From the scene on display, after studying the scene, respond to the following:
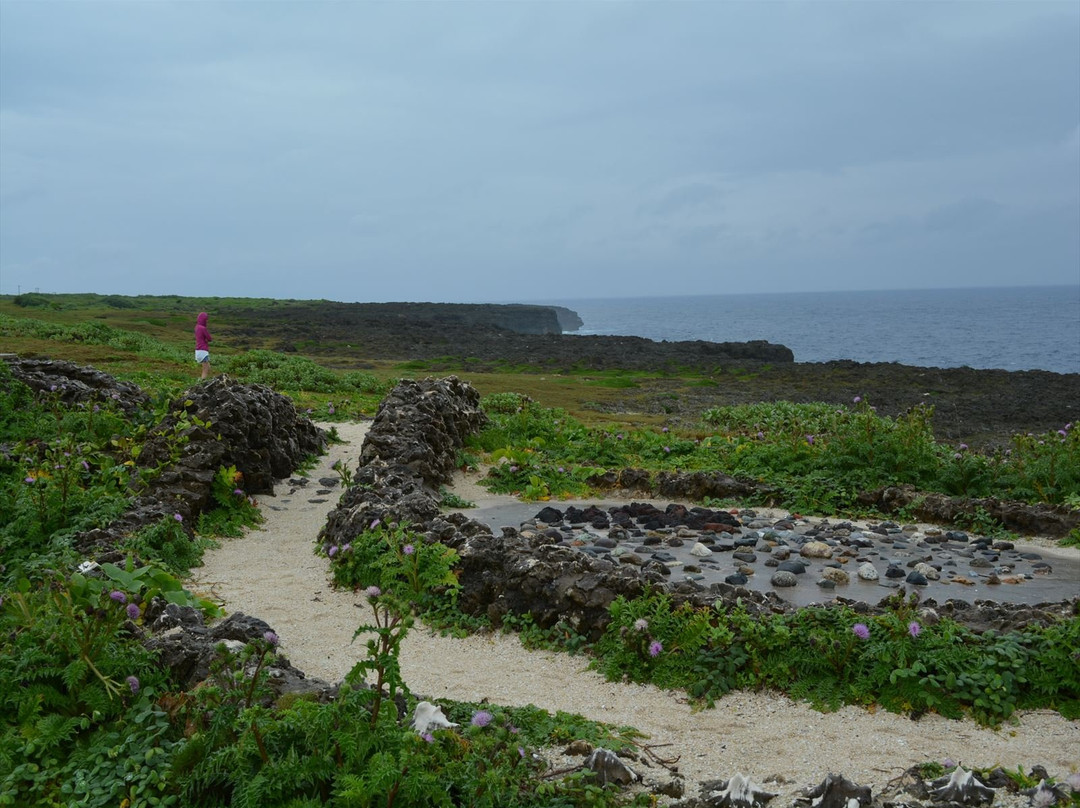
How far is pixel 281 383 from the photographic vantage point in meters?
23.6

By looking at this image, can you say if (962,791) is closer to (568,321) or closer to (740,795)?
(740,795)

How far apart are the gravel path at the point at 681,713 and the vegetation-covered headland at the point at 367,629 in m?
0.22

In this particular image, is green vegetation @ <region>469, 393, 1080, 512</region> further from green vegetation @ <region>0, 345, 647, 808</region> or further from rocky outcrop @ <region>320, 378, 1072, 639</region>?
green vegetation @ <region>0, 345, 647, 808</region>

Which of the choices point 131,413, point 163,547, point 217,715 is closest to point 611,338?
point 131,413

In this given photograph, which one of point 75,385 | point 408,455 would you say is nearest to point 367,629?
point 408,455

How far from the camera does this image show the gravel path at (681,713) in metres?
4.99

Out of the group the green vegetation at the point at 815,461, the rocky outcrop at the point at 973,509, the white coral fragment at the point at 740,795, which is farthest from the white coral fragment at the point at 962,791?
the green vegetation at the point at 815,461

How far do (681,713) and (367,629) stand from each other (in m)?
2.64

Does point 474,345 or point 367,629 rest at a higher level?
point 474,345

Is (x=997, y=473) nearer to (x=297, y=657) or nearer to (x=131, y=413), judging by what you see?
(x=297, y=657)

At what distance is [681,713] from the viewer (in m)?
5.82

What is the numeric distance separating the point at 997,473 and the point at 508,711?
382 inches

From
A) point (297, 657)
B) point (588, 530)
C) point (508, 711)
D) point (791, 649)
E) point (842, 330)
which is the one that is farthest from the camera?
point (842, 330)

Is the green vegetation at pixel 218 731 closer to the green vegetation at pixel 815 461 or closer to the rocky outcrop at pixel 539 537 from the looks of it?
the rocky outcrop at pixel 539 537
